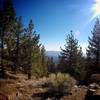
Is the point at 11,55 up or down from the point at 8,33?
down

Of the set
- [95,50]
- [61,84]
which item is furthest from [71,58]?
[61,84]

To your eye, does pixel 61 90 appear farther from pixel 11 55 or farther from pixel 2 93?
pixel 11 55

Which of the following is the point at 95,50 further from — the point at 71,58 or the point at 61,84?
the point at 61,84

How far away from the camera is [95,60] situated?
36250mm

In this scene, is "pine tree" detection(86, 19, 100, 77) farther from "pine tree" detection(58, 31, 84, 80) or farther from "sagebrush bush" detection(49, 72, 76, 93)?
"sagebrush bush" detection(49, 72, 76, 93)

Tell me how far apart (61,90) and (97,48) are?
75.8ft

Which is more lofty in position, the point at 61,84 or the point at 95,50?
the point at 95,50

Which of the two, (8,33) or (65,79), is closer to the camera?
(65,79)

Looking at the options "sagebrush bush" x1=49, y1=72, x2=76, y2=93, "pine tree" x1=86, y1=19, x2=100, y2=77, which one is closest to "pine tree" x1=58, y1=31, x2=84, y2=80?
"pine tree" x1=86, y1=19, x2=100, y2=77

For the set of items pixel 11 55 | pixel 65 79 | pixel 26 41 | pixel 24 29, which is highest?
pixel 24 29

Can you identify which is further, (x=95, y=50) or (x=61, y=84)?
(x=95, y=50)

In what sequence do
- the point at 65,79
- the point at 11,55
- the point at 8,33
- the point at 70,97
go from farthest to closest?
the point at 11,55, the point at 8,33, the point at 65,79, the point at 70,97

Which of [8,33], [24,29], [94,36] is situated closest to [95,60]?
[94,36]

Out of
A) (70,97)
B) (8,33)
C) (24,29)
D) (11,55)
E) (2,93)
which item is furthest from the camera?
(11,55)
